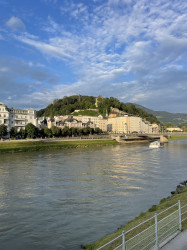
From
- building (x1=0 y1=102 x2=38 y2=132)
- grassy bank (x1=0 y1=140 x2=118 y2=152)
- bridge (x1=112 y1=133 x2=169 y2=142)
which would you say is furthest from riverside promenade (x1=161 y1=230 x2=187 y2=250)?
bridge (x1=112 y1=133 x2=169 y2=142)

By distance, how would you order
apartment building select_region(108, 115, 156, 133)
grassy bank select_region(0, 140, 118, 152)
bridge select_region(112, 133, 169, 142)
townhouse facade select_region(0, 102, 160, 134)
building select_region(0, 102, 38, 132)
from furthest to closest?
apartment building select_region(108, 115, 156, 133)
townhouse facade select_region(0, 102, 160, 134)
bridge select_region(112, 133, 169, 142)
building select_region(0, 102, 38, 132)
grassy bank select_region(0, 140, 118, 152)

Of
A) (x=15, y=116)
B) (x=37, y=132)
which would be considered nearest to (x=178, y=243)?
(x=37, y=132)

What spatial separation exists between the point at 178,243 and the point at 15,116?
98.2m

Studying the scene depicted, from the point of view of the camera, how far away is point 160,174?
3016 cm

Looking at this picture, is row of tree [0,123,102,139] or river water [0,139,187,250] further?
row of tree [0,123,102,139]

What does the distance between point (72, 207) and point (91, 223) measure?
131 inches

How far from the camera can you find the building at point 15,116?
94.0 meters

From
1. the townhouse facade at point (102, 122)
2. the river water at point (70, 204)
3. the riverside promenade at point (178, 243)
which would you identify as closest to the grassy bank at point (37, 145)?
the townhouse facade at point (102, 122)

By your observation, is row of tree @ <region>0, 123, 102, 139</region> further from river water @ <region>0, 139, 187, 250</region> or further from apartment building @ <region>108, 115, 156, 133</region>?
river water @ <region>0, 139, 187, 250</region>

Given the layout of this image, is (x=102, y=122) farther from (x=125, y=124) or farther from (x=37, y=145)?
(x=37, y=145)

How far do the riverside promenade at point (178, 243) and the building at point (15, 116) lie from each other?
304ft

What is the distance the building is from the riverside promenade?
92700 millimetres

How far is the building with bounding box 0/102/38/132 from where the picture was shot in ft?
308

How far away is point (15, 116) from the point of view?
3907 inches
